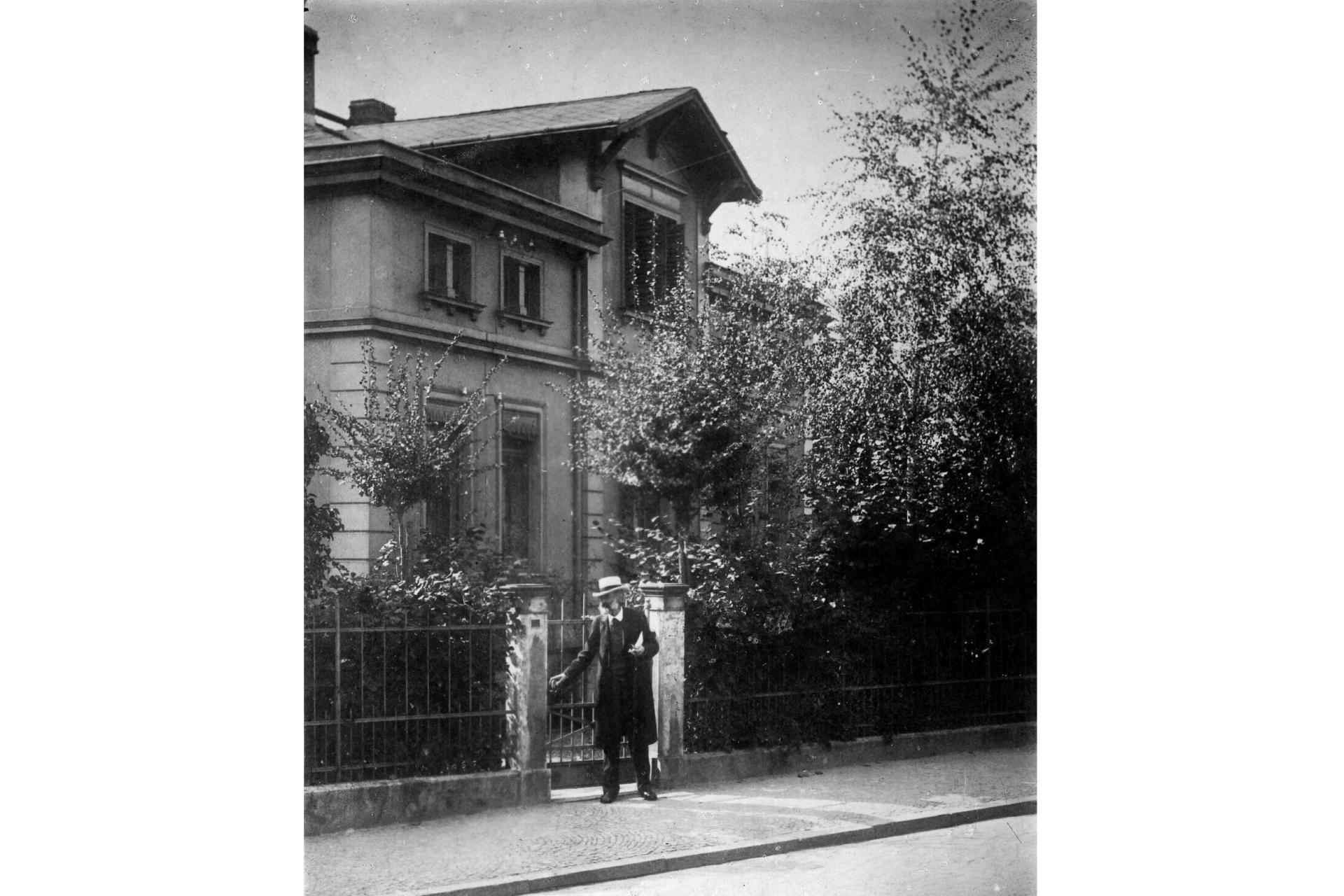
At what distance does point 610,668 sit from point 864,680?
1333 mm

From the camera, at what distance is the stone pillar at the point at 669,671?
17.6ft

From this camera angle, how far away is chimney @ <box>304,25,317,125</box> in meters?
5.16

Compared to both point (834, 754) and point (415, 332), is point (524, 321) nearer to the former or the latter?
point (415, 332)

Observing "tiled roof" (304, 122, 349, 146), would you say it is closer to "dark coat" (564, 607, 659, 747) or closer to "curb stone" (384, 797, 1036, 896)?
"dark coat" (564, 607, 659, 747)

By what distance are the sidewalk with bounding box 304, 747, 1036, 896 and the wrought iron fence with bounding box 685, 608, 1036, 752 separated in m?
0.21

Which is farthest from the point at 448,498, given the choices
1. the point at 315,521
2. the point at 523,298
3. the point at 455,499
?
the point at 523,298

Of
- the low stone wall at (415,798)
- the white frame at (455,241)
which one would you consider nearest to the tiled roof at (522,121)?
the white frame at (455,241)

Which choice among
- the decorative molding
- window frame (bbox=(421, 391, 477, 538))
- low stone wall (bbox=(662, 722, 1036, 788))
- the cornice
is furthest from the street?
the decorative molding
